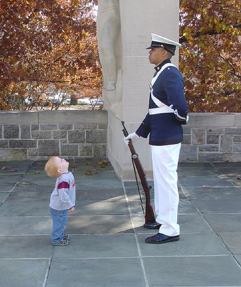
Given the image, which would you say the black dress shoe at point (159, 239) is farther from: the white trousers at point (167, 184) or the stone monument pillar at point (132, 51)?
the stone monument pillar at point (132, 51)

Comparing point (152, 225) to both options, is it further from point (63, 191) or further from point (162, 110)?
point (162, 110)

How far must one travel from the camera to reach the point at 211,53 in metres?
11.6

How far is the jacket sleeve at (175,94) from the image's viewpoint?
438cm

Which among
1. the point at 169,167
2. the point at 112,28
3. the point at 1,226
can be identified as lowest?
the point at 1,226

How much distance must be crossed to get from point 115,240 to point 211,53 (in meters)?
7.88

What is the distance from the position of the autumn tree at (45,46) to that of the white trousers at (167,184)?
696 centimetres

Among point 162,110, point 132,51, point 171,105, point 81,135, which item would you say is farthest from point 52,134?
point 171,105

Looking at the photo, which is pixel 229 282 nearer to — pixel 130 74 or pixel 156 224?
pixel 156 224

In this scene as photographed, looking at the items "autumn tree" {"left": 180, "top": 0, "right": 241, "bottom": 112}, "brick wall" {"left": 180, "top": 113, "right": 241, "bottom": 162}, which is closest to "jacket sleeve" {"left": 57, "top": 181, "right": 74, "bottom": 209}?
"brick wall" {"left": 180, "top": 113, "right": 241, "bottom": 162}

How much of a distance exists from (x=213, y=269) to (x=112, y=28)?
4.42m

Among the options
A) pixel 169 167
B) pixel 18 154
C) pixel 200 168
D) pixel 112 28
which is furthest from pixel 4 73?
pixel 169 167

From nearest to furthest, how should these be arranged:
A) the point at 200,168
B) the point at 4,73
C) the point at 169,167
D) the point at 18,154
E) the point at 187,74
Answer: the point at 169,167
the point at 200,168
the point at 18,154
the point at 4,73
the point at 187,74

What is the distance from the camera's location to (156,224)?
5.04m

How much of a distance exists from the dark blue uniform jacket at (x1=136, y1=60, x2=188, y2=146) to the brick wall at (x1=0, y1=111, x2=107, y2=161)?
431 centimetres
